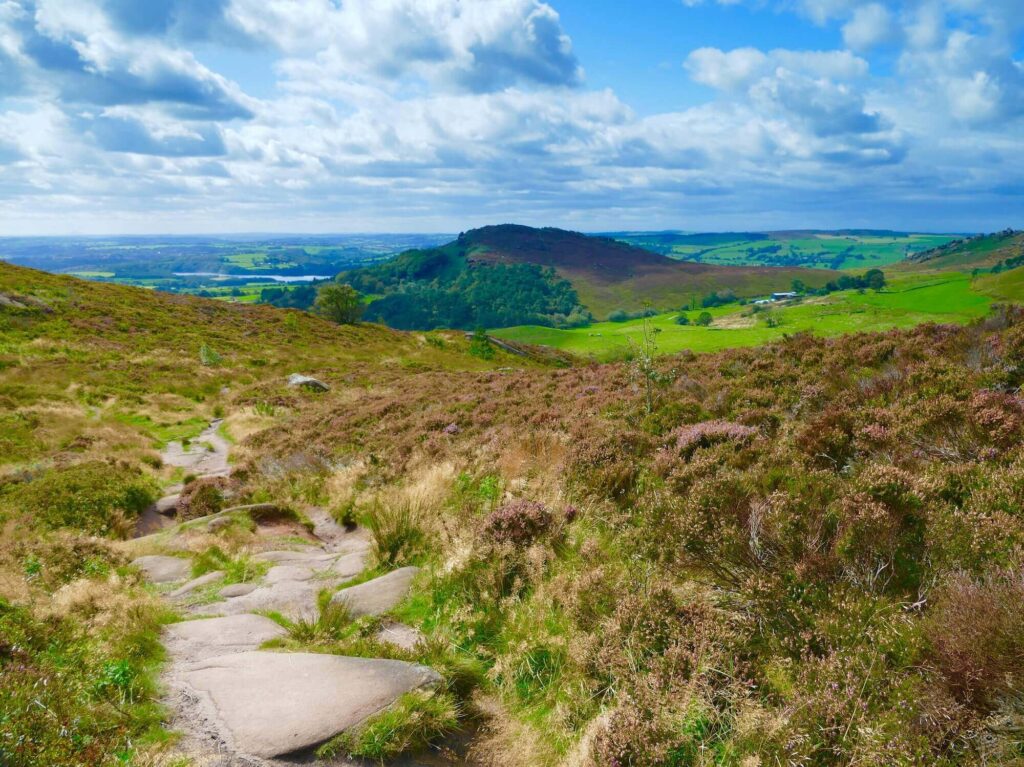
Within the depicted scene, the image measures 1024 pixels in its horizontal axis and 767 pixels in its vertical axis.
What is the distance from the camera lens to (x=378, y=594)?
272 inches

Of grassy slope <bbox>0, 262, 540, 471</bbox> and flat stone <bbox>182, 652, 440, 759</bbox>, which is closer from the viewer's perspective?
flat stone <bbox>182, 652, 440, 759</bbox>

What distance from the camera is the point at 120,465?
15117mm

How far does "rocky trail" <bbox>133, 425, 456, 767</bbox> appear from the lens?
162 inches

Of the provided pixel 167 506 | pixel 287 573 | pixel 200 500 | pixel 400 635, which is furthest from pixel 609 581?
pixel 167 506

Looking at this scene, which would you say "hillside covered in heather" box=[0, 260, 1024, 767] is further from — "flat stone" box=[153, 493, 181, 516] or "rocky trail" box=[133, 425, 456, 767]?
"flat stone" box=[153, 493, 181, 516]

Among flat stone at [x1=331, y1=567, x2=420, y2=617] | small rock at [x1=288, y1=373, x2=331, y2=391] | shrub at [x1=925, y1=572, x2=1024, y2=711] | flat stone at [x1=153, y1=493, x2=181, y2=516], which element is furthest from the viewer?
small rock at [x1=288, y1=373, x2=331, y2=391]

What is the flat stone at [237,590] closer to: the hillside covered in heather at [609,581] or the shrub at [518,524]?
the hillside covered in heather at [609,581]

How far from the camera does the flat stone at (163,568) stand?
8.46 m

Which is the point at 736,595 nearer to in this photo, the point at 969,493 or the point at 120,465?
the point at 969,493

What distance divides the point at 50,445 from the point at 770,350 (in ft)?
76.4

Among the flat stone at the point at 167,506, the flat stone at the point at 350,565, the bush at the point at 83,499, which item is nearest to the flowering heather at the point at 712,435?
the flat stone at the point at 350,565

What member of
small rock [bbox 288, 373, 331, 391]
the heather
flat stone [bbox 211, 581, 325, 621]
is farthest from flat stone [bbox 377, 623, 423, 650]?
small rock [bbox 288, 373, 331, 391]

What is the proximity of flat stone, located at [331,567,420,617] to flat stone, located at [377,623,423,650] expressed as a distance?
1.14ft

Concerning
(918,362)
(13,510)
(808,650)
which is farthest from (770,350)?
(13,510)
